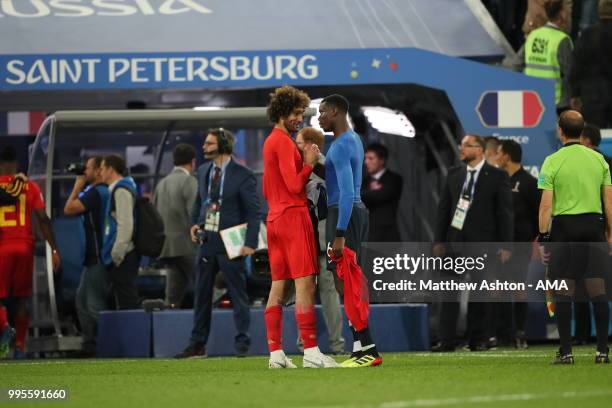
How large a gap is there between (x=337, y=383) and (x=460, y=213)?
5.05 m

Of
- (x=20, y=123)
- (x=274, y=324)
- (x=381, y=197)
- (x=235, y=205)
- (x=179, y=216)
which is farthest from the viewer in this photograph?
(x=20, y=123)

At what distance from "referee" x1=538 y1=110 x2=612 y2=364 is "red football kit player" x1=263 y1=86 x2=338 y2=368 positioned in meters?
1.64

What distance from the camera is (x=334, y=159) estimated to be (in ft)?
35.1

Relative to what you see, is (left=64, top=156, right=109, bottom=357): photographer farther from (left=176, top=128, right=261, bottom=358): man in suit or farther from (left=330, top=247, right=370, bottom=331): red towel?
(left=330, top=247, right=370, bottom=331): red towel

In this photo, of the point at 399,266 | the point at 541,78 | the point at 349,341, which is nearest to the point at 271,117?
the point at 399,266

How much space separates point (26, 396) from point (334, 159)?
2.87 metres

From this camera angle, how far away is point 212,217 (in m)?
13.3

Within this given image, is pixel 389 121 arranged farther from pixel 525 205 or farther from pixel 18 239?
pixel 18 239

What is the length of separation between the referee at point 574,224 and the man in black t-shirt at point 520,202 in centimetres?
403

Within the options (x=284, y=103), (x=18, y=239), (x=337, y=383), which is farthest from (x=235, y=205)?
(x=337, y=383)

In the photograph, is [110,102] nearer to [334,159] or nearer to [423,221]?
[423,221]

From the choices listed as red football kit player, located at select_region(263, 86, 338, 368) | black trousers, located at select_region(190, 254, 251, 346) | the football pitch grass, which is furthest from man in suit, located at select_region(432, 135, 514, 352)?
red football kit player, located at select_region(263, 86, 338, 368)

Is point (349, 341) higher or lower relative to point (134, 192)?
lower

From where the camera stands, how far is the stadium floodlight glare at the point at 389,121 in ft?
57.5
